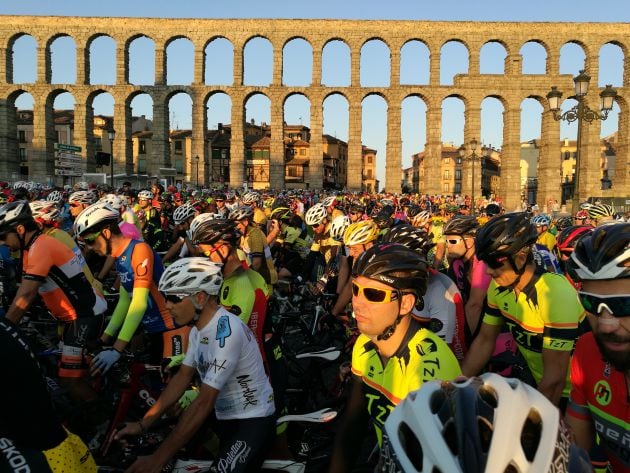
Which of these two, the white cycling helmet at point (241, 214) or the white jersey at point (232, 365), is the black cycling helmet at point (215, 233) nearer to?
the white jersey at point (232, 365)

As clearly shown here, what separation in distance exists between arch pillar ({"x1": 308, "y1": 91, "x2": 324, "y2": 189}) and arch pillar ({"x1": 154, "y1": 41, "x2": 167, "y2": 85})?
1515 cm

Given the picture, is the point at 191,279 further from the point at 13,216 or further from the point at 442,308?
the point at 13,216

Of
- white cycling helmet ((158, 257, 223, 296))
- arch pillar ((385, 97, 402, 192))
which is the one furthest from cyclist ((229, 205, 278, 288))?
arch pillar ((385, 97, 402, 192))

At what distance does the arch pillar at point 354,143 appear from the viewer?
174 feet

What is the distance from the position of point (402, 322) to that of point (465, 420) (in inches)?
43.9

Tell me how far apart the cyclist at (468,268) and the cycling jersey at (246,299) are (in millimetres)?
1918

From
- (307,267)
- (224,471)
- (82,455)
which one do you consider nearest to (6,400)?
(82,455)

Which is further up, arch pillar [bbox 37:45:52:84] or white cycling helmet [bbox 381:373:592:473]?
arch pillar [bbox 37:45:52:84]

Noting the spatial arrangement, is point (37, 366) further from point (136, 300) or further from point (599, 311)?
point (599, 311)

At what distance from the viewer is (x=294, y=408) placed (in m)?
4.73

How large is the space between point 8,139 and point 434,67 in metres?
43.8

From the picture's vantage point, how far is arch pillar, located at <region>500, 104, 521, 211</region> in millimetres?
52594

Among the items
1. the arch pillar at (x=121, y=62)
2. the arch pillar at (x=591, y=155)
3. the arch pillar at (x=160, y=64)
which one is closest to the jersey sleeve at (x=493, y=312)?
the arch pillar at (x=591, y=155)

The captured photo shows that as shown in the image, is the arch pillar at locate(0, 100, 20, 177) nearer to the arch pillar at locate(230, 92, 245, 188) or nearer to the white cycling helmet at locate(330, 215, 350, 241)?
the arch pillar at locate(230, 92, 245, 188)
